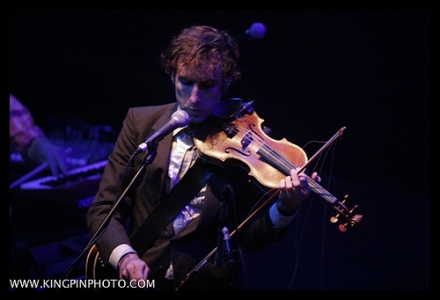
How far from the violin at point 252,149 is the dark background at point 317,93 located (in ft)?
4.34

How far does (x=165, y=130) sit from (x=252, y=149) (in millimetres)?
487

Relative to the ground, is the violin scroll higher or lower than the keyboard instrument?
higher

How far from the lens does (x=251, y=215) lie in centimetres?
227

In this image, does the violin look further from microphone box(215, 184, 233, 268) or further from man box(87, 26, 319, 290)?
microphone box(215, 184, 233, 268)

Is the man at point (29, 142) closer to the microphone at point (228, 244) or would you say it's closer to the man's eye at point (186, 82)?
the man's eye at point (186, 82)

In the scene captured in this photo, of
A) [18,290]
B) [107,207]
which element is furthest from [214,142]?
[18,290]

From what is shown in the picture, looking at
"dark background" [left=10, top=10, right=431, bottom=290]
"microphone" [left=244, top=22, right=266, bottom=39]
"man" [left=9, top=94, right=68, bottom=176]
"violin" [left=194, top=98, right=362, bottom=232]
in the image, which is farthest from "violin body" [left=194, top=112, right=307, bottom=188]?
"man" [left=9, top=94, right=68, bottom=176]

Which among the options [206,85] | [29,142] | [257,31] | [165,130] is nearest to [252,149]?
[206,85]

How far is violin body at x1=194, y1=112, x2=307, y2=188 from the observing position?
228 cm

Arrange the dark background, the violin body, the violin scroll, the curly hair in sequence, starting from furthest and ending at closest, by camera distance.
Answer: the dark background < the curly hair < the violin body < the violin scroll

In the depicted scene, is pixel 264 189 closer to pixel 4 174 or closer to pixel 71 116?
pixel 4 174

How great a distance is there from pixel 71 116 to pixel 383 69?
2.96 meters

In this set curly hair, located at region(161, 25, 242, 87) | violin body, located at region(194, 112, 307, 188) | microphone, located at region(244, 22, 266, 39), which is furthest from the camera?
microphone, located at region(244, 22, 266, 39)

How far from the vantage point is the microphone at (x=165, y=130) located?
2.02 meters
